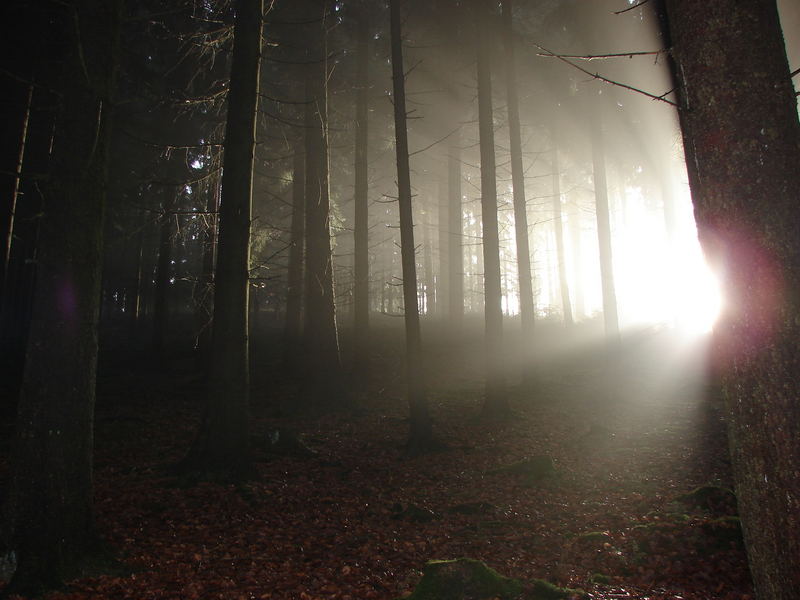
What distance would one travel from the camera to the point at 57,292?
171 inches

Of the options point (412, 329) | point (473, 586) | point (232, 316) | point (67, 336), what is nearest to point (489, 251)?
point (412, 329)

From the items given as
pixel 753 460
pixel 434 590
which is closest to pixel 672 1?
pixel 753 460

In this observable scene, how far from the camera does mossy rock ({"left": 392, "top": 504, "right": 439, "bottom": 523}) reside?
6199mm

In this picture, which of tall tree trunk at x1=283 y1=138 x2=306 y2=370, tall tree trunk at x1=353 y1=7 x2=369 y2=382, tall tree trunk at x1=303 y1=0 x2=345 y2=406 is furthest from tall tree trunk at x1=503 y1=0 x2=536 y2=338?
tall tree trunk at x1=283 y1=138 x2=306 y2=370

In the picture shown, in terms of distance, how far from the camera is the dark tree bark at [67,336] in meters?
4.22

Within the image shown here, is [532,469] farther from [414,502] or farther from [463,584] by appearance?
[463,584]

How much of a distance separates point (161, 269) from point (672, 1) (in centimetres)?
1868

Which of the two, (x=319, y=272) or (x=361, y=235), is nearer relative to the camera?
(x=319, y=272)

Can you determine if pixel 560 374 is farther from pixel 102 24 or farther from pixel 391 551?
pixel 102 24

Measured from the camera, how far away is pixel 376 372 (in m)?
16.1

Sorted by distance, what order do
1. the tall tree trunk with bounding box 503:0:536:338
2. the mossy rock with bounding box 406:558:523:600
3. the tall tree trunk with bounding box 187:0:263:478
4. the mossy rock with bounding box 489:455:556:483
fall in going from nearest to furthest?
the mossy rock with bounding box 406:558:523:600 → the tall tree trunk with bounding box 187:0:263:478 → the mossy rock with bounding box 489:455:556:483 → the tall tree trunk with bounding box 503:0:536:338

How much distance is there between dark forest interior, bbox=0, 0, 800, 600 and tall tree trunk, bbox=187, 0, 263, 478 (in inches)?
1.9

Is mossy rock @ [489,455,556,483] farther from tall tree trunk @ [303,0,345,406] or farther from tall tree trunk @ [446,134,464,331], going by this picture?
tall tree trunk @ [446,134,464,331]

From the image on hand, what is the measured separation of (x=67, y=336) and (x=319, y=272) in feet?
25.2
